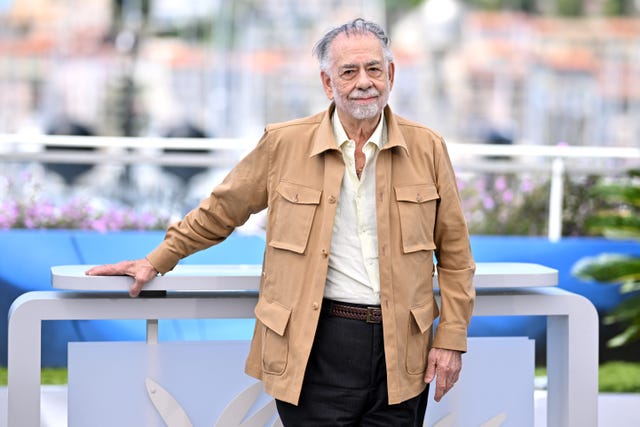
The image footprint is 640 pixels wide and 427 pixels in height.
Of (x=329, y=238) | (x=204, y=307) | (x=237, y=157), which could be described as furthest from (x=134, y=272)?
(x=237, y=157)

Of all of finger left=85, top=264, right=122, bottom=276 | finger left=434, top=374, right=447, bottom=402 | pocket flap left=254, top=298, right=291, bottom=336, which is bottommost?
finger left=434, top=374, right=447, bottom=402

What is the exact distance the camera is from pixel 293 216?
2.30m

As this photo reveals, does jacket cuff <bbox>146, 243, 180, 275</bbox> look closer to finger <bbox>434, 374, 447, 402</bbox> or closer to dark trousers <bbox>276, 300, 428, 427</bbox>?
dark trousers <bbox>276, 300, 428, 427</bbox>

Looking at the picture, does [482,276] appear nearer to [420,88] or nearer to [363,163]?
[363,163]

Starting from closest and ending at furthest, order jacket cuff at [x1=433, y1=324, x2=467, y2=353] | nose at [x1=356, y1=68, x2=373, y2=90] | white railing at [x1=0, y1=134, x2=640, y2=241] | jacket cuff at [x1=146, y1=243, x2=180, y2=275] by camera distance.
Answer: nose at [x1=356, y1=68, x2=373, y2=90]
jacket cuff at [x1=433, y1=324, x2=467, y2=353]
jacket cuff at [x1=146, y1=243, x2=180, y2=275]
white railing at [x1=0, y1=134, x2=640, y2=241]

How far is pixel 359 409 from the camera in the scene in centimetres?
228

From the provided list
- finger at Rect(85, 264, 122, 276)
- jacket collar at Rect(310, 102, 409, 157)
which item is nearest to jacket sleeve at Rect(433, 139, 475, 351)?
jacket collar at Rect(310, 102, 409, 157)

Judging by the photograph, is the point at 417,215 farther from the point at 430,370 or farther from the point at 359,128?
the point at 430,370

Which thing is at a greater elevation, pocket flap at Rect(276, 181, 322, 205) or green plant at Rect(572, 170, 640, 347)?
pocket flap at Rect(276, 181, 322, 205)

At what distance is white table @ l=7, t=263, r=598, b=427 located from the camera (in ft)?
8.55

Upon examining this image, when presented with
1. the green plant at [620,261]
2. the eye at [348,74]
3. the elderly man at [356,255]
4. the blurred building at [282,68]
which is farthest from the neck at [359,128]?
the blurred building at [282,68]

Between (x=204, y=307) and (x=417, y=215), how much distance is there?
0.67 metres

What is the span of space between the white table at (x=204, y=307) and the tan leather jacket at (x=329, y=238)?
0.27 m

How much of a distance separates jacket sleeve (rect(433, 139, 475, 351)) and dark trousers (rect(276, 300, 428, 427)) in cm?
18
